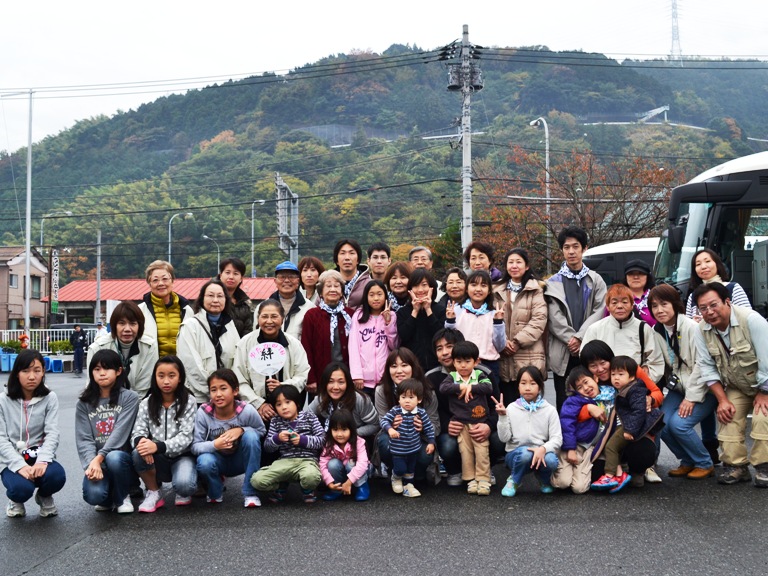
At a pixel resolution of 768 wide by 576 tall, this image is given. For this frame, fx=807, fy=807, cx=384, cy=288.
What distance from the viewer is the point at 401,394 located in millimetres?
6629

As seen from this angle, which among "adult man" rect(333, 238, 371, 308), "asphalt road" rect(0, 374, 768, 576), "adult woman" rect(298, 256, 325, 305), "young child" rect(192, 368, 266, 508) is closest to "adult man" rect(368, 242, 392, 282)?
"adult man" rect(333, 238, 371, 308)

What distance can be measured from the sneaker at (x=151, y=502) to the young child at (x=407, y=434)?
1871 millimetres

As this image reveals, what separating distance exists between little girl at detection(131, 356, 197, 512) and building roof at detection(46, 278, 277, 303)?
42905 mm

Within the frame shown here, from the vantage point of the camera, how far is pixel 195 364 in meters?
6.89

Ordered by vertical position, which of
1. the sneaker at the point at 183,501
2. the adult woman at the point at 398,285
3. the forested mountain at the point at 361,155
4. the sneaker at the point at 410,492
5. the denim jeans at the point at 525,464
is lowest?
the sneaker at the point at 183,501

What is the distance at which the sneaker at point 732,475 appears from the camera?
21.6ft

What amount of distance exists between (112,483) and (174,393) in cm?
83

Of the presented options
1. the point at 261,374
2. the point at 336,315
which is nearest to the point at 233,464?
the point at 261,374

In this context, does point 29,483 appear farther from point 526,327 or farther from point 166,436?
point 526,327

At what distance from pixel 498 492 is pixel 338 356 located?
6.30 feet

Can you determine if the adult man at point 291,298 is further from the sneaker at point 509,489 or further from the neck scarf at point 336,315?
the sneaker at point 509,489

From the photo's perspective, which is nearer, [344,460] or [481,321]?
[344,460]

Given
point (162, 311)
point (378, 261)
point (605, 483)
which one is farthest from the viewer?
point (378, 261)

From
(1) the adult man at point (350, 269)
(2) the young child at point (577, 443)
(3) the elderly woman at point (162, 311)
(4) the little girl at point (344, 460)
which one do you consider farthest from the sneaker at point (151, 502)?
(2) the young child at point (577, 443)
